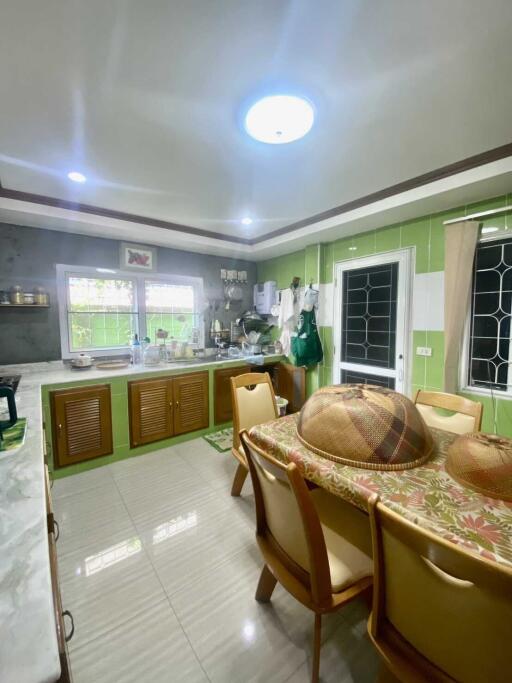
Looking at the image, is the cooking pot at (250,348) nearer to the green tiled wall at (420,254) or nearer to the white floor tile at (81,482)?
the green tiled wall at (420,254)

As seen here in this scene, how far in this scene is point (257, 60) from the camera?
120 cm

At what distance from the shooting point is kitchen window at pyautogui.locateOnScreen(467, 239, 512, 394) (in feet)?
7.32

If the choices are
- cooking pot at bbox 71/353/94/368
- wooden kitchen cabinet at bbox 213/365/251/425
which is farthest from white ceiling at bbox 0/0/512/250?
wooden kitchen cabinet at bbox 213/365/251/425

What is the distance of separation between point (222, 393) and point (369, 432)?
2.34 meters

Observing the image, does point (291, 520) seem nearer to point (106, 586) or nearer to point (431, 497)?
point (431, 497)

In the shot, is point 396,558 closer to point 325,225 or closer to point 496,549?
point 496,549

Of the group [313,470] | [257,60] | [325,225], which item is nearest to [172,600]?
[313,470]

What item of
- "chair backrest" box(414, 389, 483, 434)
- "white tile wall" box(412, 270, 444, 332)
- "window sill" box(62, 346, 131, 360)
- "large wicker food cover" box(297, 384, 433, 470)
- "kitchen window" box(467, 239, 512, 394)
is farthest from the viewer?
"window sill" box(62, 346, 131, 360)

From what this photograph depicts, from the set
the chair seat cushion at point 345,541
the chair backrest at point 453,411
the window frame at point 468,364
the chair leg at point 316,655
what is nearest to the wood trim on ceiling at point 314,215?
the window frame at point 468,364

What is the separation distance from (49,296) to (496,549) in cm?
359

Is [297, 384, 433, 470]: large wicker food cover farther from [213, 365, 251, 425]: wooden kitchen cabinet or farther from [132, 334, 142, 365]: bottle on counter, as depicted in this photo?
[132, 334, 142, 365]: bottle on counter

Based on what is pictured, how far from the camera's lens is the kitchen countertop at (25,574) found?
1.61ft

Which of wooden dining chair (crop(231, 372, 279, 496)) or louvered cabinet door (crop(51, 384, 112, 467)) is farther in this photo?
louvered cabinet door (crop(51, 384, 112, 467))

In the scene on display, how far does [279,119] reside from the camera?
5.00ft
